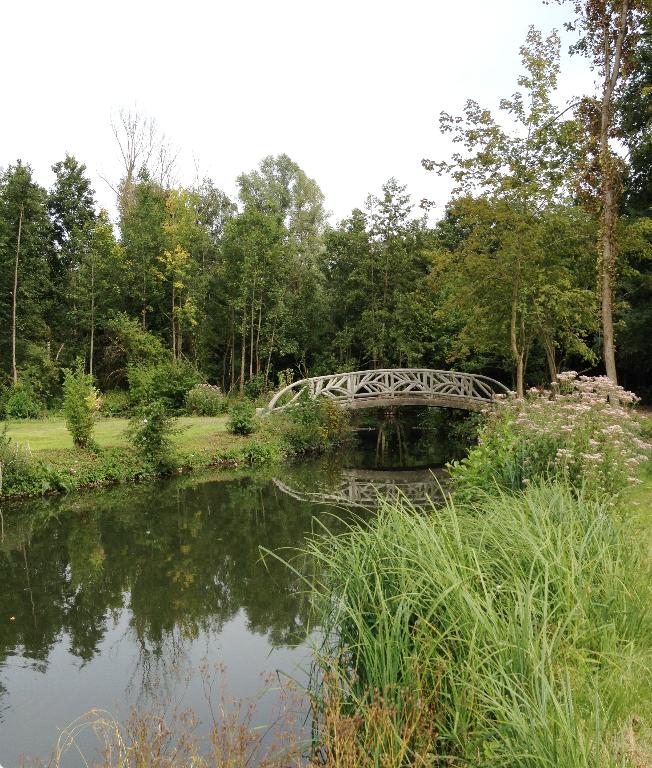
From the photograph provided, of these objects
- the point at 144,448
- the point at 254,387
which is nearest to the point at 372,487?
the point at 144,448

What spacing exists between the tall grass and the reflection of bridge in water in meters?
7.66

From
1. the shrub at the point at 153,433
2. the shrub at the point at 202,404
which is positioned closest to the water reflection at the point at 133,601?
the shrub at the point at 153,433

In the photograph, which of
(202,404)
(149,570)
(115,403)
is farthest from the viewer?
(115,403)

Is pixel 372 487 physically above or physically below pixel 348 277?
below

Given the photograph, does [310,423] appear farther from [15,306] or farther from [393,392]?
[15,306]

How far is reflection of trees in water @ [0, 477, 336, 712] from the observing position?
639 centimetres

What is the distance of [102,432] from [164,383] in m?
3.89

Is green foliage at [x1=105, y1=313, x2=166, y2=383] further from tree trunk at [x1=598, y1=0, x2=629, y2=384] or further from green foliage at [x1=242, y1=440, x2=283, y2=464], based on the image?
tree trunk at [x1=598, y1=0, x2=629, y2=384]

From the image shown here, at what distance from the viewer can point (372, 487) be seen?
46.7ft

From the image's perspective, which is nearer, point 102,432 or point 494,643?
point 494,643

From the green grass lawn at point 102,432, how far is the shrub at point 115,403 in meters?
1.42

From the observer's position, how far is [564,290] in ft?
48.0

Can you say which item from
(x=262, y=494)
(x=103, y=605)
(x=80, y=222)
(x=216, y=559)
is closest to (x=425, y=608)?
(x=103, y=605)

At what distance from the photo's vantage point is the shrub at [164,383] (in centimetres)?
1888
